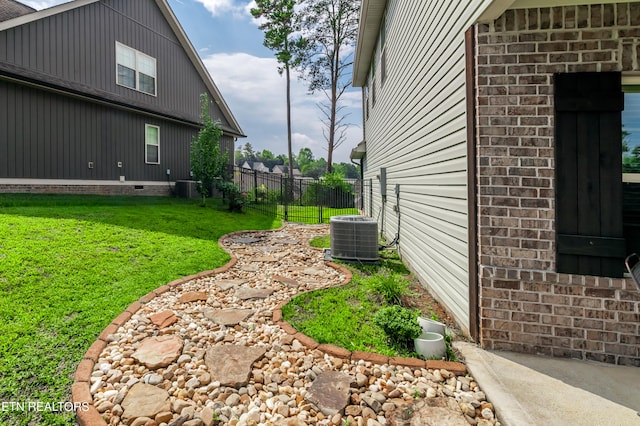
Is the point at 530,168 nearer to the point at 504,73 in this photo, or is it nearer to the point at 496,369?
the point at 504,73

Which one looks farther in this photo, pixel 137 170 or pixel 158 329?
pixel 137 170

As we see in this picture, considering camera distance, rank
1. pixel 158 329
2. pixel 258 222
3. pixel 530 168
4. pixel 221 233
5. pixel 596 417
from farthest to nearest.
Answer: pixel 258 222 → pixel 221 233 → pixel 158 329 → pixel 530 168 → pixel 596 417

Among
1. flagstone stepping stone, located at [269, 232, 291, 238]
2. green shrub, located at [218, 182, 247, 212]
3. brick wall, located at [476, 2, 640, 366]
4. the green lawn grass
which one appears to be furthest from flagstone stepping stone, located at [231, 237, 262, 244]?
brick wall, located at [476, 2, 640, 366]

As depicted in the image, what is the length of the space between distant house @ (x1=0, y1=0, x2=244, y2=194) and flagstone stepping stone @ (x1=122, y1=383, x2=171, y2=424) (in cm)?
967

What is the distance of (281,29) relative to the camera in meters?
19.7

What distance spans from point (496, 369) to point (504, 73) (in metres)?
2.23

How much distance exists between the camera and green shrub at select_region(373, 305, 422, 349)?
8.44ft

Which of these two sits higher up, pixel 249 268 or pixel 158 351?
pixel 249 268

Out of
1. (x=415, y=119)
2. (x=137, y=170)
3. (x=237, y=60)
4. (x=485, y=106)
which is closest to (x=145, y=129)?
→ (x=137, y=170)

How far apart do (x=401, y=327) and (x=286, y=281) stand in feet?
6.71

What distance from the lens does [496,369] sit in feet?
7.28

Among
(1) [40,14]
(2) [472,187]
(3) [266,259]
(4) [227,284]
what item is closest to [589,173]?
(2) [472,187]

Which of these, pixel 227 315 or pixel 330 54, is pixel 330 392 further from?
pixel 330 54

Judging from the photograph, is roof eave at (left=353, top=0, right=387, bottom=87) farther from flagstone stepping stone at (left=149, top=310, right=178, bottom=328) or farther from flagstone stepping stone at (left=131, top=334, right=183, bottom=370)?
flagstone stepping stone at (left=131, top=334, right=183, bottom=370)
